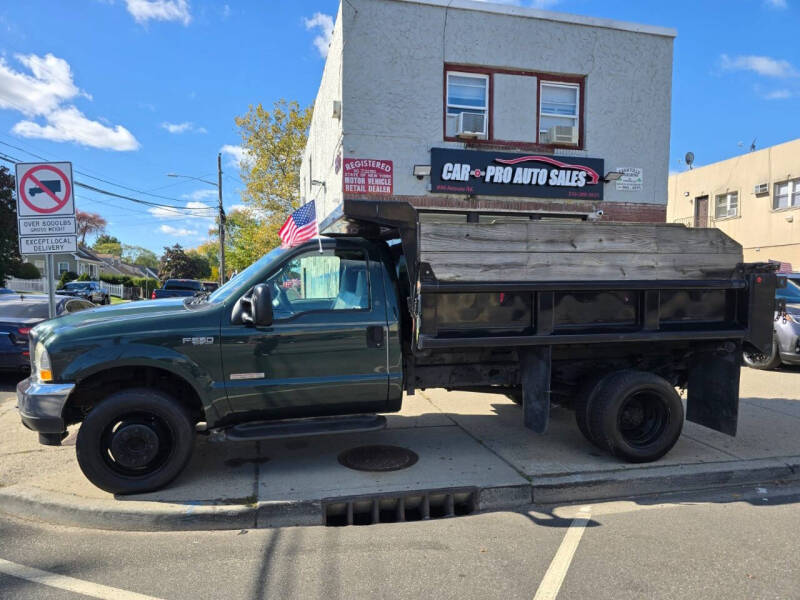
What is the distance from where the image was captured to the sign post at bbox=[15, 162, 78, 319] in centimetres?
618

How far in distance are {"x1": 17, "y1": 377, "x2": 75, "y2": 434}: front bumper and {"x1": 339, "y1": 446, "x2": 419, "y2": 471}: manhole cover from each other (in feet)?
7.27

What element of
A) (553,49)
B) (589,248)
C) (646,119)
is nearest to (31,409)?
(589,248)

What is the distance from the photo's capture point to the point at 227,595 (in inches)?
116

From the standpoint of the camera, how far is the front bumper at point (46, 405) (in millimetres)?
3928

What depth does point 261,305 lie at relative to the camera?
4.00m

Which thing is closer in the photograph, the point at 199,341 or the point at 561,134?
the point at 199,341

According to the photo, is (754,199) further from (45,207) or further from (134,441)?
(134,441)

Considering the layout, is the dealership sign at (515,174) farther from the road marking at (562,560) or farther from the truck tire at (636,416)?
the road marking at (562,560)

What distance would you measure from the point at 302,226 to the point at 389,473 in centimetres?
226

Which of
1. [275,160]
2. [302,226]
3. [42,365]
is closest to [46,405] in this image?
[42,365]

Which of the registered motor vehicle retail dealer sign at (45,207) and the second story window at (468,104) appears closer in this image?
the registered motor vehicle retail dealer sign at (45,207)

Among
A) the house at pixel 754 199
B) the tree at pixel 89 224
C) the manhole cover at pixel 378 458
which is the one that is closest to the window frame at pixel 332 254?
the manhole cover at pixel 378 458

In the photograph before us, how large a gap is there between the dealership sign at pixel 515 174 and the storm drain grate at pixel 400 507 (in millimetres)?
8992

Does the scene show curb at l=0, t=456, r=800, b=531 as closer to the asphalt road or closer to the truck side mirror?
the asphalt road
